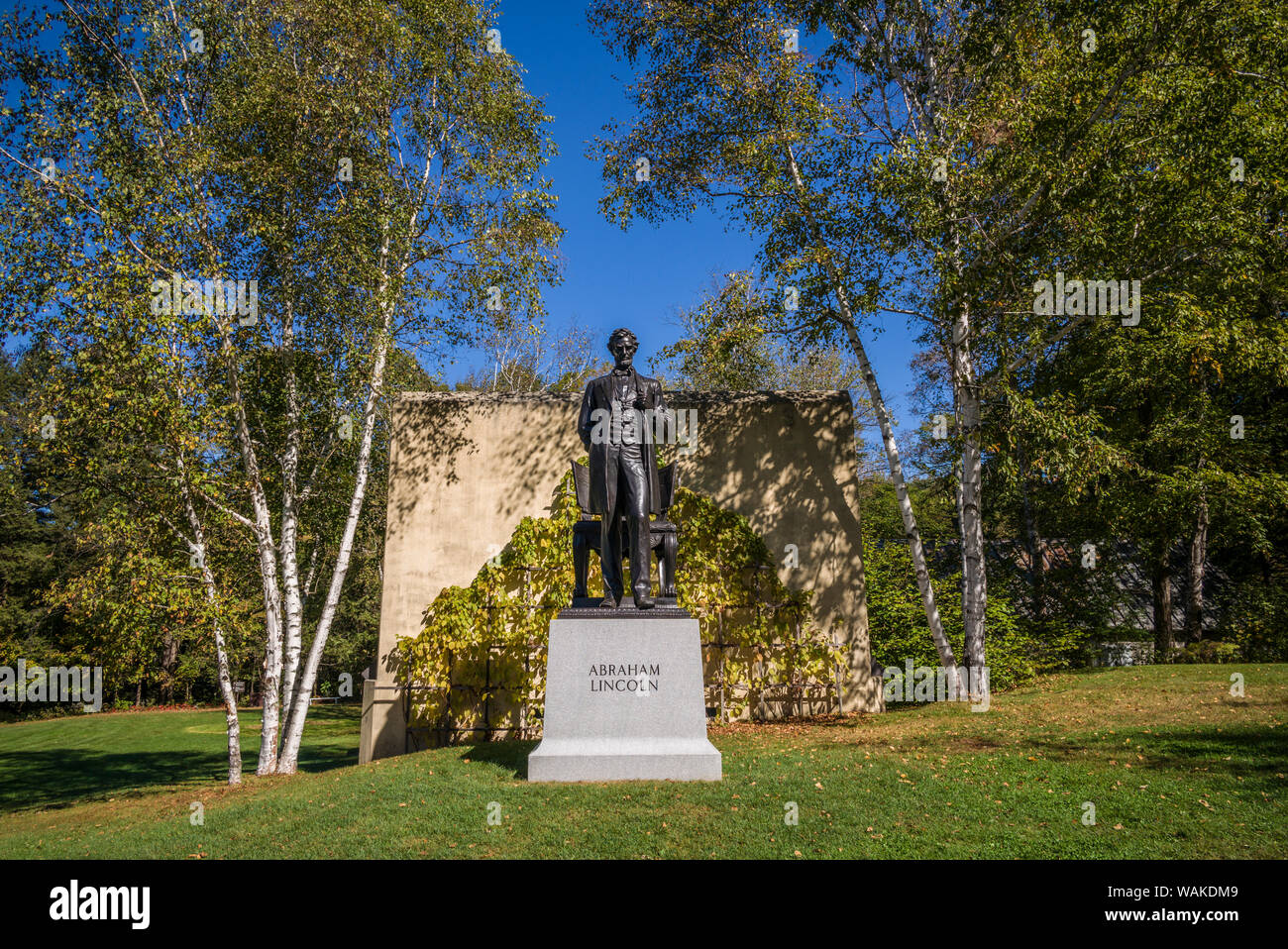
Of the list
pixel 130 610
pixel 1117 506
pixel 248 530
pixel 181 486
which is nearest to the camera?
pixel 130 610

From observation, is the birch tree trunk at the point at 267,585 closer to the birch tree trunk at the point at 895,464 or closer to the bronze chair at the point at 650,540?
the bronze chair at the point at 650,540

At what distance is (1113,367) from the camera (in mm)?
12930

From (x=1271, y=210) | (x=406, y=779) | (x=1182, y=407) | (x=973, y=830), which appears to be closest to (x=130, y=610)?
(x=406, y=779)

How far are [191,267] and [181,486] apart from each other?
332cm

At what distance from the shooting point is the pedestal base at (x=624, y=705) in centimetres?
570

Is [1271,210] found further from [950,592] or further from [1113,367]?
[950,592]

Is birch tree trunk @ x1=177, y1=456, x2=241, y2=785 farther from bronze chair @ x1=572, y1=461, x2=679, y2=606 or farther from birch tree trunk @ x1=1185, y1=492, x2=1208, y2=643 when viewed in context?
birch tree trunk @ x1=1185, y1=492, x2=1208, y2=643

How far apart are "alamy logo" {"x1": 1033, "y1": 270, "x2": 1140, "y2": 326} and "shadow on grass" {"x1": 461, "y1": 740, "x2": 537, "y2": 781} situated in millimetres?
8526

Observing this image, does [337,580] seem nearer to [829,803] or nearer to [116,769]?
[829,803]

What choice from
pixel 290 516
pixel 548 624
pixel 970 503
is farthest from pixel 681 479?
pixel 290 516

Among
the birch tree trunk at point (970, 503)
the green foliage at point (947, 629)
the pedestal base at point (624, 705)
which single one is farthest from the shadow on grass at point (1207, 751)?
the green foliage at point (947, 629)

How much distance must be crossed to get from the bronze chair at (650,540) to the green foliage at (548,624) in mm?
2813

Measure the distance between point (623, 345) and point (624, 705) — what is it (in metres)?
3.42

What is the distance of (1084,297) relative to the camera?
31.2ft
